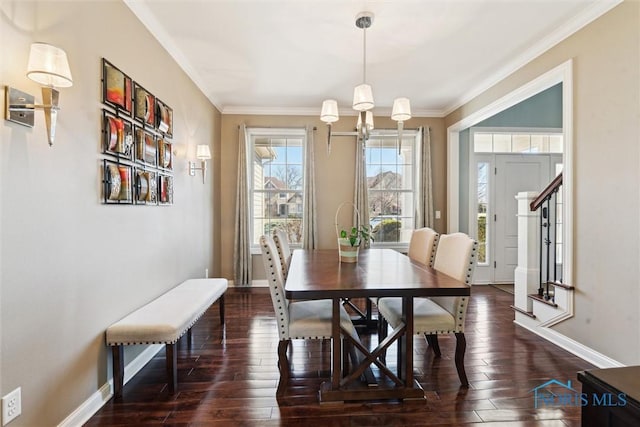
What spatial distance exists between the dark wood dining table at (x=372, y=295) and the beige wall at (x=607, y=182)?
4.46 ft

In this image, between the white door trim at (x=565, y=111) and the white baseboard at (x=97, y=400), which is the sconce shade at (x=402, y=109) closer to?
the white door trim at (x=565, y=111)

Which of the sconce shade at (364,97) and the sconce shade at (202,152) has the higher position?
the sconce shade at (364,97)

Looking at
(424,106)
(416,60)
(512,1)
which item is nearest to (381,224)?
(424,106)

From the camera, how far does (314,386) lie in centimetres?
220

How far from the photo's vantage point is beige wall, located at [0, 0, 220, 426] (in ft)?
4.58

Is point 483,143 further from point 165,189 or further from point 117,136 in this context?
point 117,136

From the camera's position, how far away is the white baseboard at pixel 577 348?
2418 mm

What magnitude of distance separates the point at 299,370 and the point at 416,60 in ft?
10.4

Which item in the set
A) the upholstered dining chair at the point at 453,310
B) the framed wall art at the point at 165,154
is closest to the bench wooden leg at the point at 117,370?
the framed wall art at the point at 165,154

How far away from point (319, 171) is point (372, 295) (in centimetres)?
336

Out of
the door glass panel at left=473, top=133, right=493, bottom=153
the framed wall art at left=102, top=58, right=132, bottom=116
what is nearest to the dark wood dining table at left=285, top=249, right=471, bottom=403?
the framed wall art at left=102, top=58, right=132, bottom=116

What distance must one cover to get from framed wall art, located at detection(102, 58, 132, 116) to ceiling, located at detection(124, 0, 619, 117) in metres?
0.60

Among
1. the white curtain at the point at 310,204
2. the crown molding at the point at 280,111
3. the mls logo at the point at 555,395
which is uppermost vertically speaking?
the crown molding at the point at 280,111

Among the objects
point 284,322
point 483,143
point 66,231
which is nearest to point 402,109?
point 284,322
